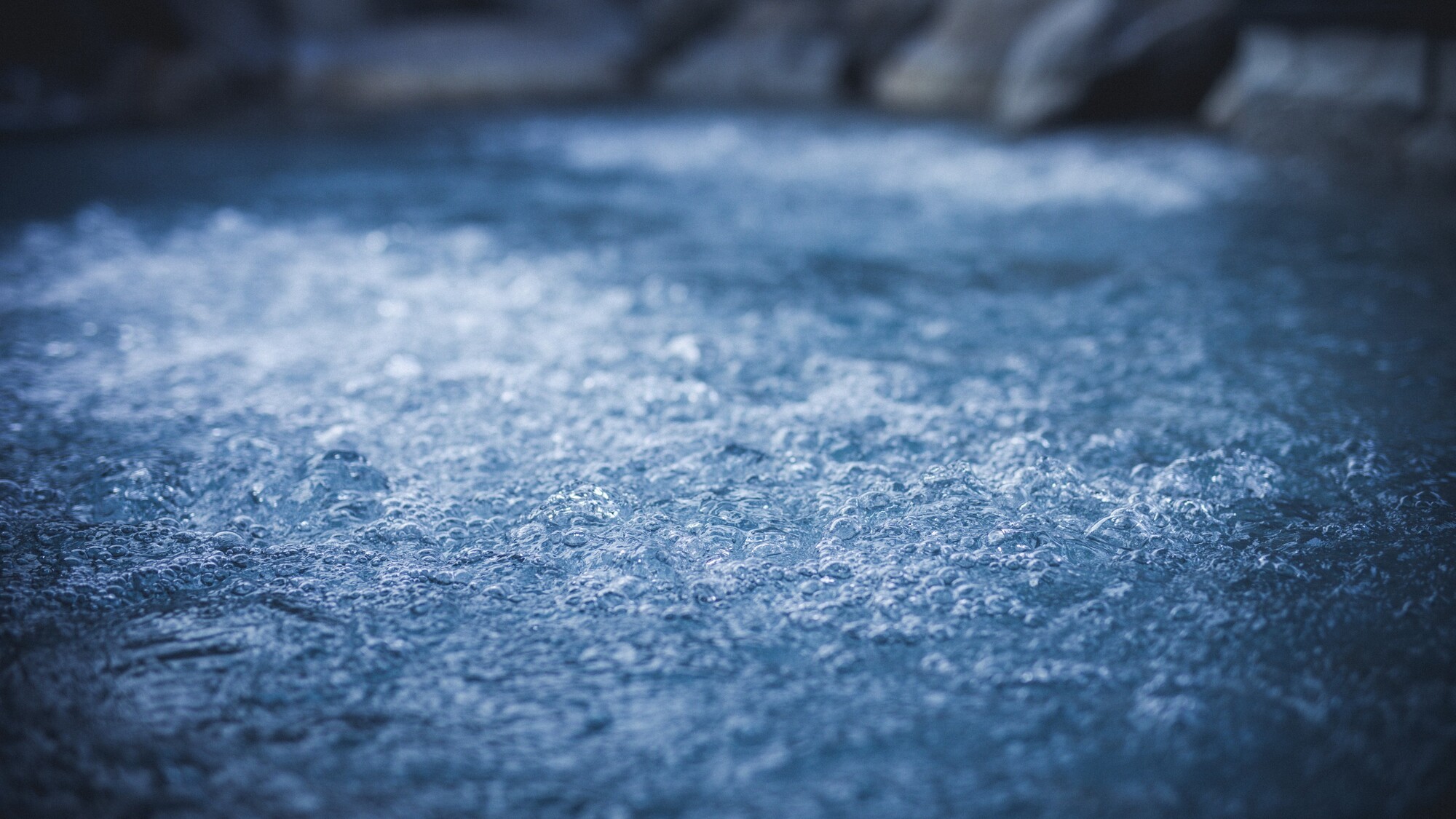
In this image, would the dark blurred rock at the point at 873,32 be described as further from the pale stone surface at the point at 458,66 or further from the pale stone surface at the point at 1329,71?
the pale stone surface at the point at 1329,71

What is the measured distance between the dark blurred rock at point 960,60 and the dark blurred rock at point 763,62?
804 mm

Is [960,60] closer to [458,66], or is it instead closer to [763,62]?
[763,62]

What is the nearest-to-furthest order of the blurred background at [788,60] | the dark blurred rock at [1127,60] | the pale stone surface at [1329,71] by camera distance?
1. the pale stone surface at [1329,71]
2. the blurred background at [788,60]
3. the dark blurred rock at [1127,60]

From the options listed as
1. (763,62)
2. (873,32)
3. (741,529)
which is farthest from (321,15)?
(741,529)

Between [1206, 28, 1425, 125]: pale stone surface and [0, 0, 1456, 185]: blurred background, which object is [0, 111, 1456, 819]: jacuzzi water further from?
[0, 0, 1456, 185]: blurred background

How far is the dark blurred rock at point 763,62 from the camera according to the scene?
852 centimetres

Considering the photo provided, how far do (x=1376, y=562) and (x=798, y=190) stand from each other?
3.55m

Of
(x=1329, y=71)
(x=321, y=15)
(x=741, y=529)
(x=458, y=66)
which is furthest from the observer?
(x=321, y=15)

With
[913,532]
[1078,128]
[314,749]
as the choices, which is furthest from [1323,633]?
[1078,128]

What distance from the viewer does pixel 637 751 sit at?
4.10 ft

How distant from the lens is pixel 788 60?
8.76 meters

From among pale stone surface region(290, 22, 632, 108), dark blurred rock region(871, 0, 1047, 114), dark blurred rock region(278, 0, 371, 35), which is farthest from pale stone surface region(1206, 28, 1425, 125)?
dark blurred rock region(278, 0, 371, 35)

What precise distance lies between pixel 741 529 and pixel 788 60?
7.98m

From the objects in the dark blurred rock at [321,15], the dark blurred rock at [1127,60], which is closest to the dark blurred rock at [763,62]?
the dark blurred rock at [1127,60]
